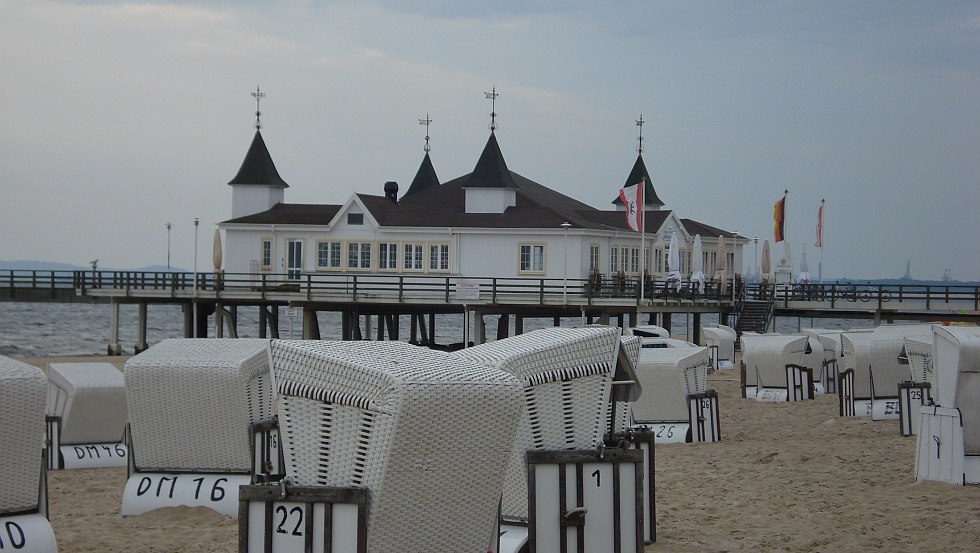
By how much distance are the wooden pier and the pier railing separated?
0.10 feet

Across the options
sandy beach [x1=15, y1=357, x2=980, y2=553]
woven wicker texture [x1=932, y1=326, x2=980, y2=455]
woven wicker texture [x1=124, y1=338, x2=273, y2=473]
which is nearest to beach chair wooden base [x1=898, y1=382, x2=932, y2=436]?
sandy beach [x1=15, y1=357, x2=980, y2=553]

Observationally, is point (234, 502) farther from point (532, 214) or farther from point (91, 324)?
point (91, 324)

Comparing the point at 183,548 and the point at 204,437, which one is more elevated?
the point at 204,437

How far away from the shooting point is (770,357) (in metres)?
22.1

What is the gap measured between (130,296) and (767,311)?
20.6m

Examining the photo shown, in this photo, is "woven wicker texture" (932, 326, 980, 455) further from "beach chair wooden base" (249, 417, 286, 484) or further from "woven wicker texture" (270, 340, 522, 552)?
"woven wicker texture" (270, 340, 522, 552)

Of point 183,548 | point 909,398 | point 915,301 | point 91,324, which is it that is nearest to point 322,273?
point 915,301

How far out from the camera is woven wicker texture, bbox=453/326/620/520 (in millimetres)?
6891

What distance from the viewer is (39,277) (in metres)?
47.5

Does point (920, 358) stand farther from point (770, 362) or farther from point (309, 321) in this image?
point (309, 321)

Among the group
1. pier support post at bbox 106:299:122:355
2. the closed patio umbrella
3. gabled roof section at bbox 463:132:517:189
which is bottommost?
pier support post at bbox 106:299:122:355

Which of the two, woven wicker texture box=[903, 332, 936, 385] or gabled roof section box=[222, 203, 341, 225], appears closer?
woven wicker texture box=[903, 332, 936, 385]

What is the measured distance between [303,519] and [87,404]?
8255 millimetres

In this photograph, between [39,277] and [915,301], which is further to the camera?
[39,277]
